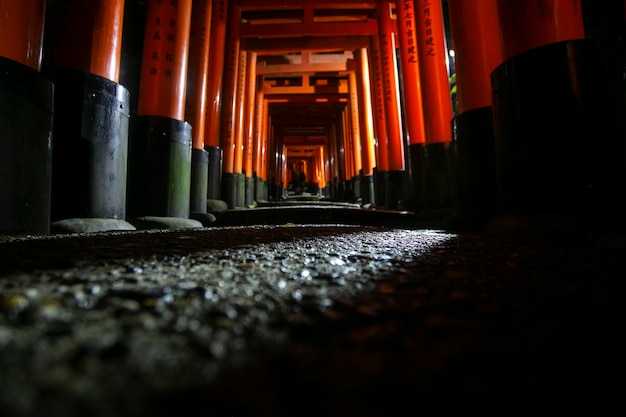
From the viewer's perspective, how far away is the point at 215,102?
461 centimetres

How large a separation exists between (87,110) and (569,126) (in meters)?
2.24

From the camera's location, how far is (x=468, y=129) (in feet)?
6.51

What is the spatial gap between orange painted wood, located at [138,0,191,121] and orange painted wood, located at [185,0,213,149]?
45.0 inches

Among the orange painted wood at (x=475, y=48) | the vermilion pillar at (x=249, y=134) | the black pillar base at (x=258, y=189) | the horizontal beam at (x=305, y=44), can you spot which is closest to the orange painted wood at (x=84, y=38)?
the orange painted wood at (x=475, y=48)

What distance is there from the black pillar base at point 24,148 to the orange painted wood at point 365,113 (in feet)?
21.4

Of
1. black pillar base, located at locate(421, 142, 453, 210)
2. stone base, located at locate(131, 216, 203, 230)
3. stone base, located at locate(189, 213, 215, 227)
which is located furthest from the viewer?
stone base, located at locate(189, 213, 215, 227)

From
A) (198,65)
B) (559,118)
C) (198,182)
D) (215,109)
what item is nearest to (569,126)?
(559,118)

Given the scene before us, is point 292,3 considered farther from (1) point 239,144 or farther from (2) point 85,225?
(2) point 85,225

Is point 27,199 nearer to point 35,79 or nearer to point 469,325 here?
point 35,79

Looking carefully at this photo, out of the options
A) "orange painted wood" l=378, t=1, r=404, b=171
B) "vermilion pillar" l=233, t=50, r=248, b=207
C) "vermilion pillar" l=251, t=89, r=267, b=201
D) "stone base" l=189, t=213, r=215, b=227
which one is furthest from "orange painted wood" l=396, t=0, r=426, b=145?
"vermilion pillar" l=251, t=89, r=267, b=201

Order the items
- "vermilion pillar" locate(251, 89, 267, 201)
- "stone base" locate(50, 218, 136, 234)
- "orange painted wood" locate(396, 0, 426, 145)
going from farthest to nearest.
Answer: "vermilion pillar" locate(251, 89, 267, 201), "orange painted wood" locate(396, 0, 426, 145), "stone base" locate(50, 218, 136, 234)

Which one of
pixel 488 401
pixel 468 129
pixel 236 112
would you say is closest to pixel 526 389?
pixel 488 401

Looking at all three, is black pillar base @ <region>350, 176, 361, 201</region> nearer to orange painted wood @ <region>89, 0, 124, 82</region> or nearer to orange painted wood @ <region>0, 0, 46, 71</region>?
orange painted wood @ <region>89, 0, 124, 82</region>

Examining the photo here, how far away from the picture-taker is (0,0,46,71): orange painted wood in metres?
1.26
